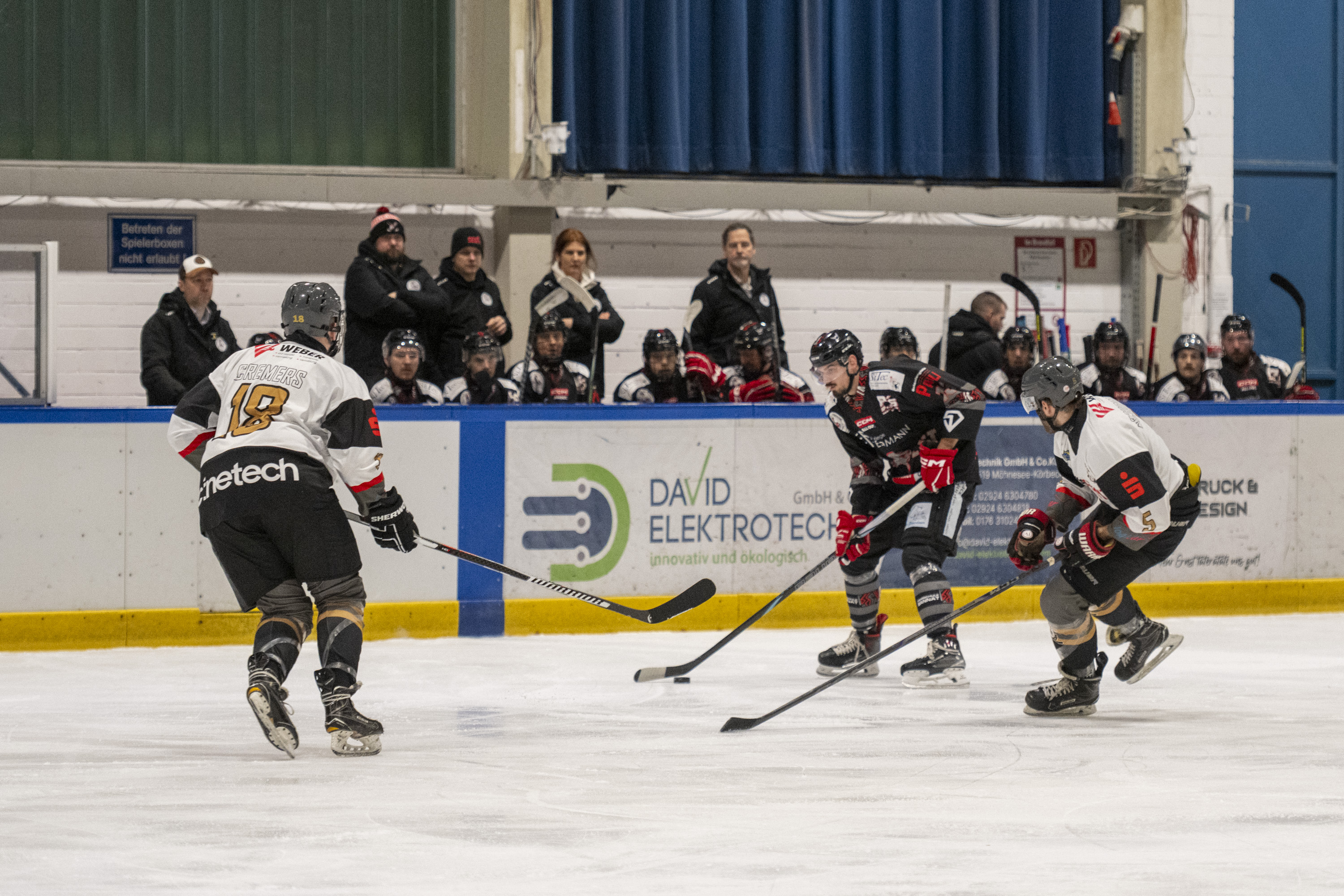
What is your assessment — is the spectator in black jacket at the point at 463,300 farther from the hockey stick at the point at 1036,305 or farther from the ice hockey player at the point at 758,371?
the hockey stick at the point at 1036,305

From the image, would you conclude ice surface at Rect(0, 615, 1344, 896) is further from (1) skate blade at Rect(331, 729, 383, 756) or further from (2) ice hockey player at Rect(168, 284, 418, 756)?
(2) ice hockey player at Rect(168, 284, 418, 756)

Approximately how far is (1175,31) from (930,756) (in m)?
8.21

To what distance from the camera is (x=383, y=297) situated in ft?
25.6

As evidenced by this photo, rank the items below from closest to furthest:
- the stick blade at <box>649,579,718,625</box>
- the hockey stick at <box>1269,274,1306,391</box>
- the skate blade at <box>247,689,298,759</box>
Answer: the skate blade at <box>247,689,298,759</box>
the stick blade at <box>649,579,718,625</box>
the hockey stick at <box>1269,274,1306,391</box>

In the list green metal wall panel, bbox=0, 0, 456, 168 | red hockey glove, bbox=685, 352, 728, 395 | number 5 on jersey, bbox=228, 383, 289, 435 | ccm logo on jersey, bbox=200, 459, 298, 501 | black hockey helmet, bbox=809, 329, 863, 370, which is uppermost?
green metal wall panel, bbox=0, 0, 456, 168

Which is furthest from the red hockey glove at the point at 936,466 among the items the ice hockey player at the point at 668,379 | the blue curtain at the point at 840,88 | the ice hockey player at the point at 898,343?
the blue curtain at the point at 840,88

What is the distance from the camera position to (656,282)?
1057 centimetres

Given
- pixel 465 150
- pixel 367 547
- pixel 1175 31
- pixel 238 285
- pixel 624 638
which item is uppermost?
pixel 1175 31

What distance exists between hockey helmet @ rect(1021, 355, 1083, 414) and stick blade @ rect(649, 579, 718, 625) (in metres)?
1.36

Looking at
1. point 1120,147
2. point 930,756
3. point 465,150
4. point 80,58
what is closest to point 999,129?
point 1120,147

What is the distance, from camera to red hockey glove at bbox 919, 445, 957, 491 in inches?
236

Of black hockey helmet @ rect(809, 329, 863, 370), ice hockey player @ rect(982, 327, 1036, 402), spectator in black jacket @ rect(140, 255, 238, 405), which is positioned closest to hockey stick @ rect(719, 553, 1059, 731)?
black hockey helmet @ rect(809, 329, 863, 370)

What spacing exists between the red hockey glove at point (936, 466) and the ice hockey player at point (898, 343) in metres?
2.08

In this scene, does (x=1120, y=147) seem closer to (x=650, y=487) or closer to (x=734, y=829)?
(x=650, y=487)
